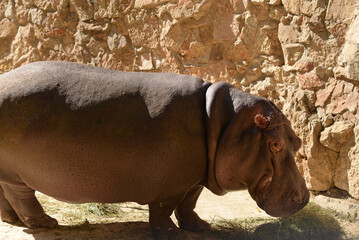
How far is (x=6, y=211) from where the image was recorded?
3.18 metres

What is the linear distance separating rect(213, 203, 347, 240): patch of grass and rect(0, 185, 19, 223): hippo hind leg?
4.58 ft

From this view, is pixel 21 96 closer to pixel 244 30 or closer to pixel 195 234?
pixel 195 234

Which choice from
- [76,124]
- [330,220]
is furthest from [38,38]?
[330,220]

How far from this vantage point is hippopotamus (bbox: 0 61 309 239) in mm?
2666

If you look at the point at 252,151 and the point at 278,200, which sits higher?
the point at 252,151

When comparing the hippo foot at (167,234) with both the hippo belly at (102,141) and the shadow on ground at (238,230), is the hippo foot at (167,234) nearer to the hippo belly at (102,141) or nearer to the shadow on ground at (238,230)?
the shadow on ground at (238,230)

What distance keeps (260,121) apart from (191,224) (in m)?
0.93

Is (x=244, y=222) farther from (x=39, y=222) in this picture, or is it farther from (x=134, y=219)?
(x=39, y=222)

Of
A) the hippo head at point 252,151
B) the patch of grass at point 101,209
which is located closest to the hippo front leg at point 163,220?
the hippo head at point 252,151

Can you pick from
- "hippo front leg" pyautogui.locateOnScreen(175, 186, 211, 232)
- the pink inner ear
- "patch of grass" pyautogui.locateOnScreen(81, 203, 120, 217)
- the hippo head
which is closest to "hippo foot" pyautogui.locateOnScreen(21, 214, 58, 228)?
"patch of grass" pyautogui.locateOnScreen(81, 203, 120, 217)

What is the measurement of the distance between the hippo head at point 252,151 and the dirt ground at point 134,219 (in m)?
0.52

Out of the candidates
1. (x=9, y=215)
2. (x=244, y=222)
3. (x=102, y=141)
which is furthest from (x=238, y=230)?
(x=9, y=215)

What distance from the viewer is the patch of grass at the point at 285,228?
314 cm

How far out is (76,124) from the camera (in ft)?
8.73
